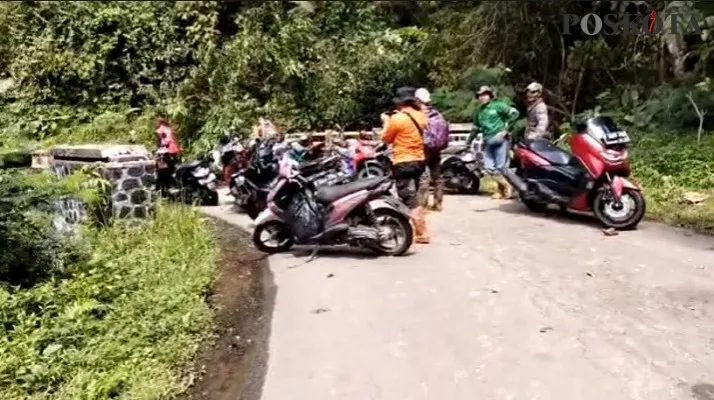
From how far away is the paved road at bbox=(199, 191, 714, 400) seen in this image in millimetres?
4148

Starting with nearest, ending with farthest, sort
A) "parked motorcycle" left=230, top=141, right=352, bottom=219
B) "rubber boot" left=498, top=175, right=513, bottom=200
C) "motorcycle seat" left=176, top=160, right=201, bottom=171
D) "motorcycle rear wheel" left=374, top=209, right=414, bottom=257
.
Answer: "motorcycle rear wheel" left=374, top=209, right=414, bottom=257 < "parked motorcycle" left=230, top=141, right=352, bottom=219 < "rubber boot" left=498, top=175, right=513, bottom=200 < "motorcycle seat" left=176, top=160, right=201, bottom=171

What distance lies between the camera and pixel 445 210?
29.5 feet

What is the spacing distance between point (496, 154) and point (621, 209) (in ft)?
7.45

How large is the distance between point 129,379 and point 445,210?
5202 millimetres

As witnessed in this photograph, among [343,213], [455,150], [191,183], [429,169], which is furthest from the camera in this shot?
[191,183]

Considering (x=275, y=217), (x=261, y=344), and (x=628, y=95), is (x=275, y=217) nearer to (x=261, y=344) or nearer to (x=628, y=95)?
(x=261, y=344)

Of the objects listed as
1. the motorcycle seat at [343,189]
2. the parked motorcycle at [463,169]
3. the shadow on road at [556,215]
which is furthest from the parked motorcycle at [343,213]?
the parked motorcycle at [463,169]

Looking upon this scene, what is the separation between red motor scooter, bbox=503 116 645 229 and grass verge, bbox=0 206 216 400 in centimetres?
355

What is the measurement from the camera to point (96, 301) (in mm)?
5637

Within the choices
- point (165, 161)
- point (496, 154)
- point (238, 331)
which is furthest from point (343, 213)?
point (165, 161)

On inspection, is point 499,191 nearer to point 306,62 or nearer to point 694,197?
point 694,197

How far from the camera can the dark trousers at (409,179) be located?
289 inches

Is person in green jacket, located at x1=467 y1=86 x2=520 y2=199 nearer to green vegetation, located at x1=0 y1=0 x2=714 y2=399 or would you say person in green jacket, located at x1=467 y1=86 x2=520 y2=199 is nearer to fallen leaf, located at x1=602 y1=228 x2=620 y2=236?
green vegetation, located at x1=0 y1=0 x2=714 y2=399

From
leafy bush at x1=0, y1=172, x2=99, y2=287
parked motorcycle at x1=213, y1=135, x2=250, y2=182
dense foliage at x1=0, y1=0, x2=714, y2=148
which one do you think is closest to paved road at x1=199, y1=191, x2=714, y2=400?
leafy bush at x1=0, y1=172, x2=99, y2=287
